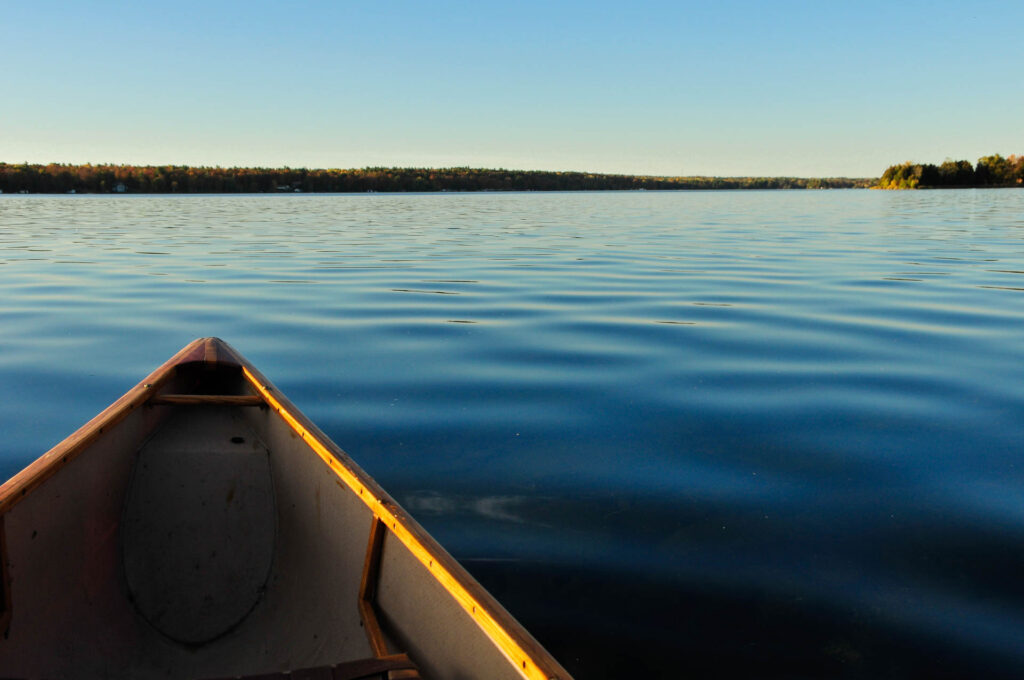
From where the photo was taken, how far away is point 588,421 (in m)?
5.91

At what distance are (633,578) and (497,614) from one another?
1694 millimetres

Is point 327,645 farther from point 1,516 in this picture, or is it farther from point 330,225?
point 330,225

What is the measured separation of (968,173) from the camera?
387 ft

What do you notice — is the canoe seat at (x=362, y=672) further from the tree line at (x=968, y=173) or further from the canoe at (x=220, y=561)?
the tree line at (x=968, y=173)

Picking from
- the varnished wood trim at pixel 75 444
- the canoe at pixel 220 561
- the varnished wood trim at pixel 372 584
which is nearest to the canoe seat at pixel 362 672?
the canoe at pixel 220 561

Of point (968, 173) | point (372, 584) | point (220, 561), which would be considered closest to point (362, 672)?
point (372, 584)

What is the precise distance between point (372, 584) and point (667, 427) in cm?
320

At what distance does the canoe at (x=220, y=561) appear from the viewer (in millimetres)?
2670

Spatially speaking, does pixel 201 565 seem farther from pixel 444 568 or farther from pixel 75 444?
pixel 444 568

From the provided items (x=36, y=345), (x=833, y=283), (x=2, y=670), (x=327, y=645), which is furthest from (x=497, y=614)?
(x=833, y=283)

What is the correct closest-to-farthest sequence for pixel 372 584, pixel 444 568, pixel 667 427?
pixel 444 568 < pixel 372 584 < pixel 667 427

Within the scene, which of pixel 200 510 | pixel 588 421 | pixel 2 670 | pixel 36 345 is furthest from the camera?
pixel 36 345

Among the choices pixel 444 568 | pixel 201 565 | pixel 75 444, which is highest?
pixel 75 444

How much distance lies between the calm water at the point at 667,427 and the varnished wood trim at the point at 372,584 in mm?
663
